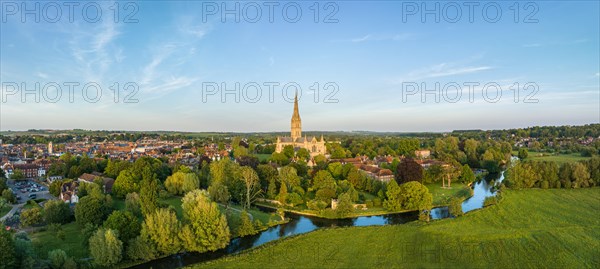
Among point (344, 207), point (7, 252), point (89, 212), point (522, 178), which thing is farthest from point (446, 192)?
point (7, 252)

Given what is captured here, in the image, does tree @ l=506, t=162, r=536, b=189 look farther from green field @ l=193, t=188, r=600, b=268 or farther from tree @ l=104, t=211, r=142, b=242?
tree @ l=104, t=211, r=142, b=242

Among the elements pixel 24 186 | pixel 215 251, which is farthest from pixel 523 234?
pixel 24 186

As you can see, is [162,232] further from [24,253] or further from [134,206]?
[134,206]

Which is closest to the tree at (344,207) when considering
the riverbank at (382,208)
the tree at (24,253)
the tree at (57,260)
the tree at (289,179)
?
the riverbank at (382,208)

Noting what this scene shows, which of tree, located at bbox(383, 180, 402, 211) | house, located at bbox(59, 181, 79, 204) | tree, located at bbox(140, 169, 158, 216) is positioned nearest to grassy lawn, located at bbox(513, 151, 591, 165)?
tree, located at bbox(383, 180, 402, 211)

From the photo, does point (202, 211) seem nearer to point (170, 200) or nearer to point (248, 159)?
point (170, 200)
